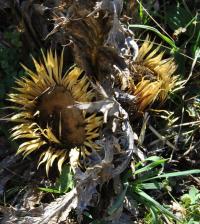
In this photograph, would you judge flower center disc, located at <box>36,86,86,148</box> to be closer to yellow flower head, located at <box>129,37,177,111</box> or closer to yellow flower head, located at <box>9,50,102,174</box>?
yellow flower head, located at <box>9,50,102,174</box>

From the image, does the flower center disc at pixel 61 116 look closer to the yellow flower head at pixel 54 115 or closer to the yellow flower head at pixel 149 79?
the yellow flower head at pixel 54 115

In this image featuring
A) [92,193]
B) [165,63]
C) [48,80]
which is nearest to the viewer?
[92,193]

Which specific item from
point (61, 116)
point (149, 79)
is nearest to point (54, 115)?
point (61, 116)

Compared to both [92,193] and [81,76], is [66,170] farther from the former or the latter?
[81,76]

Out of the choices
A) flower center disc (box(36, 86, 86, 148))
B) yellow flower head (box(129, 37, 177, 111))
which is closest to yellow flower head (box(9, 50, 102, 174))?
flower center disc (box(36, 86, 86, 148))

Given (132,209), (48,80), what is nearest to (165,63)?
(48,80)
